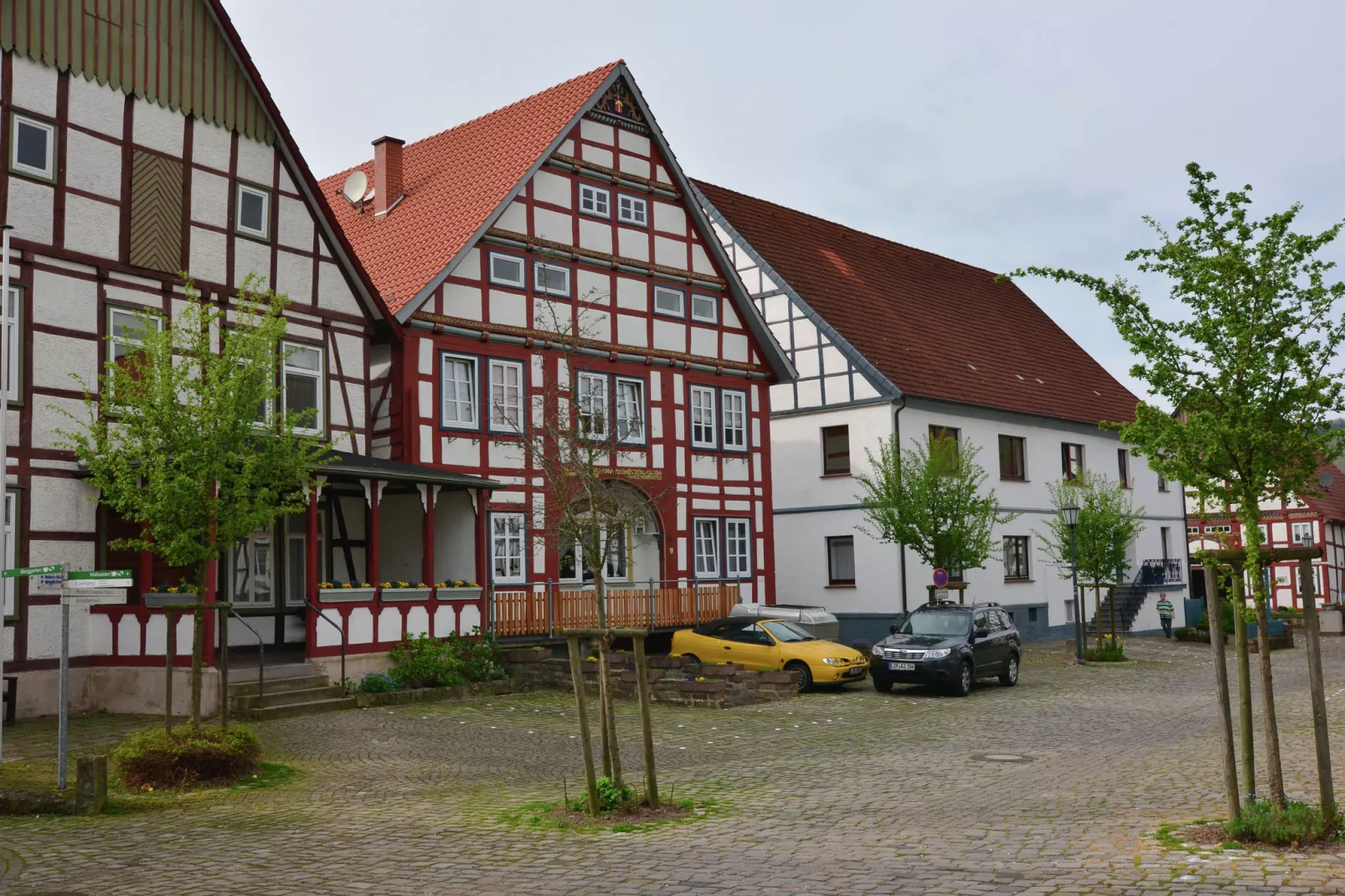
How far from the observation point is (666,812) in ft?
34.7

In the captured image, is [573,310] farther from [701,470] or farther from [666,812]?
[666,812]

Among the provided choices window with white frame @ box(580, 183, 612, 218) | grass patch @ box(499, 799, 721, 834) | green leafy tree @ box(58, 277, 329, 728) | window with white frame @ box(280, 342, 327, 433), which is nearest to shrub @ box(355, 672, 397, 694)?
window with white frame @ box(280, 342, 327, 433)

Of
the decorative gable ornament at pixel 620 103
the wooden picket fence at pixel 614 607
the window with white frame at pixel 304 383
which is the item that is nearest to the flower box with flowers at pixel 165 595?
the window with white frame at pixel 304 383

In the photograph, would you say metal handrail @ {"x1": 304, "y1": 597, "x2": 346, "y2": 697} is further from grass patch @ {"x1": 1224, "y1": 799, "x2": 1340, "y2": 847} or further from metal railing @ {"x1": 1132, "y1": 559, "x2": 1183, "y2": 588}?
metal railing @ {"x1": 1132, "y1": 559, "x2": 1183, "y2": 588}

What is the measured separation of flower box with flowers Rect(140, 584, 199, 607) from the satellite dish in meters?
13.2

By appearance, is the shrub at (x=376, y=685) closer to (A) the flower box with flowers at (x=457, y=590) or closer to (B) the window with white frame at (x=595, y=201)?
(A) the flower box with flowers at (x=457, y=590)

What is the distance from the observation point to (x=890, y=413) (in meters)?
33.0

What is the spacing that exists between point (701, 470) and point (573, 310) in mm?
4898

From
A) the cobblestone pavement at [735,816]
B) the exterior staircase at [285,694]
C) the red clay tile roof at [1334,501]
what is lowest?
the cobblestone pavement at [735,816]

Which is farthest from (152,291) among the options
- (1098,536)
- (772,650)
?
(1098,536)

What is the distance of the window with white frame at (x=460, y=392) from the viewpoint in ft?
80.9

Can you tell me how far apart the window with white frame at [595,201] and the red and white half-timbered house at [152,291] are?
19.2 ft

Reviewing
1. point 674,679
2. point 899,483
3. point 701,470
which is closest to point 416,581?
point 674,679

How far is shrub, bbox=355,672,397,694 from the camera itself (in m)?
19.7
